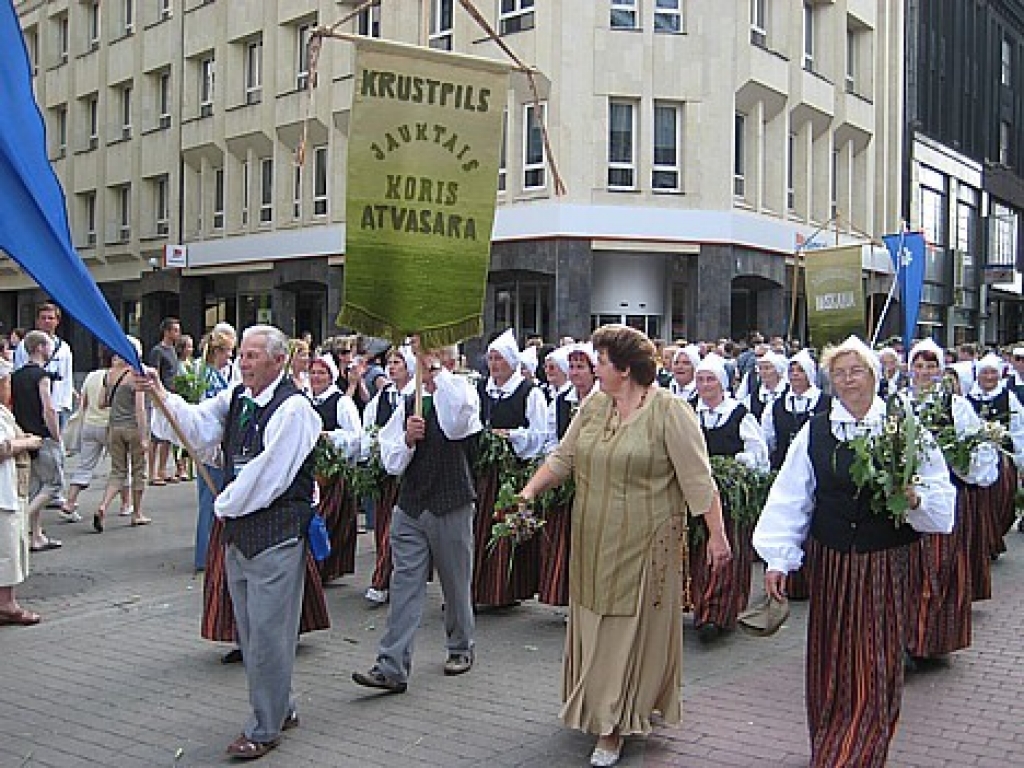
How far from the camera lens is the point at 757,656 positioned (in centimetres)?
736

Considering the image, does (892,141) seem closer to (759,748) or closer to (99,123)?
(99,123)

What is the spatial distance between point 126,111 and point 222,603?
33.9m

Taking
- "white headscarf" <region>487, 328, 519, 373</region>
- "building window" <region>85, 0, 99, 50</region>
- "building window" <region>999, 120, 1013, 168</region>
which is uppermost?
"building window" <region>85, 0, 99, 50</region>

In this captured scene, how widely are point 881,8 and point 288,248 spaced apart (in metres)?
16.8

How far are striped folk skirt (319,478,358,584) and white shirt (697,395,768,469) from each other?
272cm

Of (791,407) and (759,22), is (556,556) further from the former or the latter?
(759,22)

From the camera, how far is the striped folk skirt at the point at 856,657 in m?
4.85

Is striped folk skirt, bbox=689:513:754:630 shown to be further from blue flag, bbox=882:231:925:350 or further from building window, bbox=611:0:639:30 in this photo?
building window, bbox=611:0:639:30

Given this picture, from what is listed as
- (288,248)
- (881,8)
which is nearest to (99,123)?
(288,248)

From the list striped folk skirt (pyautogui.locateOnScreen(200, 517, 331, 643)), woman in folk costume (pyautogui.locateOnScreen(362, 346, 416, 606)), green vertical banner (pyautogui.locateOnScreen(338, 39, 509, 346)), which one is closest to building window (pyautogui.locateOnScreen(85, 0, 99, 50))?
woman in folk costume (pyautogui.locateOnScreen(362, 346, 416, 606))

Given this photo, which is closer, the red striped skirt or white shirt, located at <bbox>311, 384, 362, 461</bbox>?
the red striped skirt

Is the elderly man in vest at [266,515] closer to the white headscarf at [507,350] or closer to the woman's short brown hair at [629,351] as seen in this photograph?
the woman's short brown hair at [629,351]

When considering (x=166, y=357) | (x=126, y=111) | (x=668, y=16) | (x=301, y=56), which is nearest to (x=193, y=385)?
(x=166, y=357)

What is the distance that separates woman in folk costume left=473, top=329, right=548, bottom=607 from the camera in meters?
8.36
